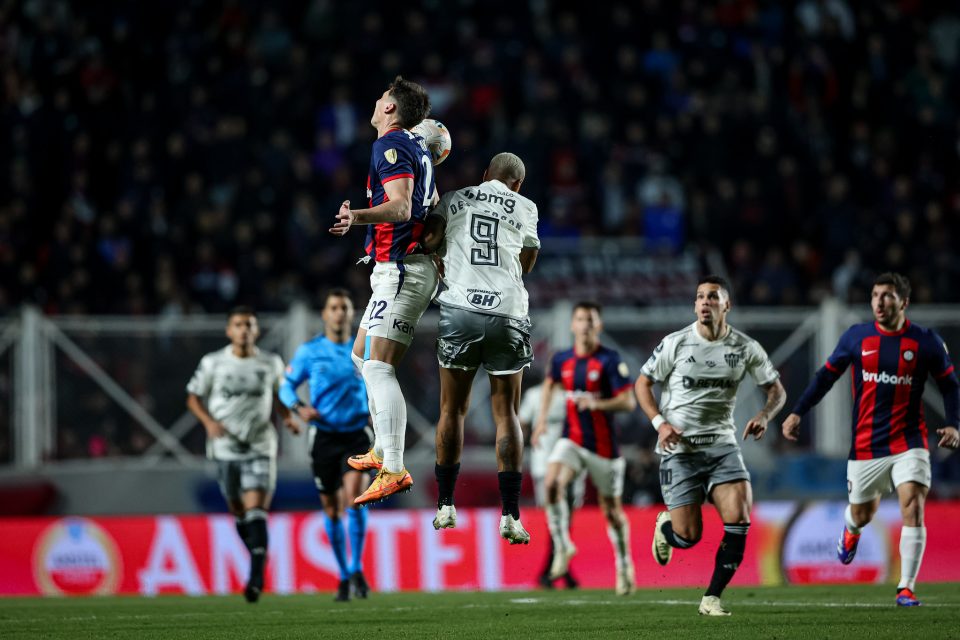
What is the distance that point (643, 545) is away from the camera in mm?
14227

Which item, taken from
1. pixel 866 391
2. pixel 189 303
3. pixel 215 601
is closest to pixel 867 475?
pixel 866 391

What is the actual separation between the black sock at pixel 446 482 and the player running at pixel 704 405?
1645 mm

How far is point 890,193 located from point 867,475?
354 inches

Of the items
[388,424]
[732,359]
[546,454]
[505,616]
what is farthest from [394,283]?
[546,454]

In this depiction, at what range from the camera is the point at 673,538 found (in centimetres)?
1021

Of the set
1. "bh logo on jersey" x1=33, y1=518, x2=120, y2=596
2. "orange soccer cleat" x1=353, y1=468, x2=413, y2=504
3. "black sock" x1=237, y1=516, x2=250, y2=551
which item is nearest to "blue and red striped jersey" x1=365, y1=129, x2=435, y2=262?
"orange soccer cleat" x1=353, y1=468, x2=413, y2=504

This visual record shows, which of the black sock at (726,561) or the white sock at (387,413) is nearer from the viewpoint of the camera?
the white sock at (387,413)

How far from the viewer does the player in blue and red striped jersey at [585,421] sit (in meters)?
13.2

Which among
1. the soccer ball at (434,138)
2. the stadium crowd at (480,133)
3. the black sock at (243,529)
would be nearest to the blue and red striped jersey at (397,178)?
the soccer ball at (434,138)

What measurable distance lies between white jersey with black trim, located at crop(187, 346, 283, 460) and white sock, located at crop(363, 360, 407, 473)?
168 inches

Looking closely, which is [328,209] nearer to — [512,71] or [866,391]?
[512,71]

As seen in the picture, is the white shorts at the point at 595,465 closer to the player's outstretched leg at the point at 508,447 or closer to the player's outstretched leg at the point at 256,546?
the player's outstretched leg at the point at 256,546

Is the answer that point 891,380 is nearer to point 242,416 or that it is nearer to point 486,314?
point 486,314

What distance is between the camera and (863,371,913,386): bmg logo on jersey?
1045 centimetres
